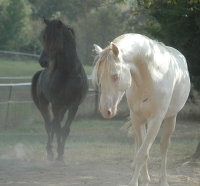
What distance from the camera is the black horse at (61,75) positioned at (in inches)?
328

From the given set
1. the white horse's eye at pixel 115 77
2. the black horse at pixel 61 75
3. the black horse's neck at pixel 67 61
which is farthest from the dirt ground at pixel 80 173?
the white horse's eye at pixel 115 77

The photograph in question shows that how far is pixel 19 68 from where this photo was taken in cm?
2967

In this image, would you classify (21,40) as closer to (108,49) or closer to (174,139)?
(174,139)

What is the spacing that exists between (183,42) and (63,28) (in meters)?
5.12

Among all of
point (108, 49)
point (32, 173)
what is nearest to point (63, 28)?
point (32, 173)

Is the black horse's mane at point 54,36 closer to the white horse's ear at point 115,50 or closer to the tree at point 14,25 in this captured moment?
the white horse's ear at point 115,50

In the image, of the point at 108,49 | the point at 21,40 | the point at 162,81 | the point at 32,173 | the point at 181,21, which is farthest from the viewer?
the point at 21,40

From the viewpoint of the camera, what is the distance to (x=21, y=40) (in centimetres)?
3459

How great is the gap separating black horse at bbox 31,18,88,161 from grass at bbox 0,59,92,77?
17486 millimetres

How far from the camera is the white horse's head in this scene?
4504 millimetres

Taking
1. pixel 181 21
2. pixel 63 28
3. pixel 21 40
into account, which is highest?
pixel 63 28

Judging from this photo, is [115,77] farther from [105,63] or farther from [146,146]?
[146,146]

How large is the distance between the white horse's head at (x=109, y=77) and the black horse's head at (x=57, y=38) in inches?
149

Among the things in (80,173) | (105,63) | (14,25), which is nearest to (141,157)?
(105,63)
